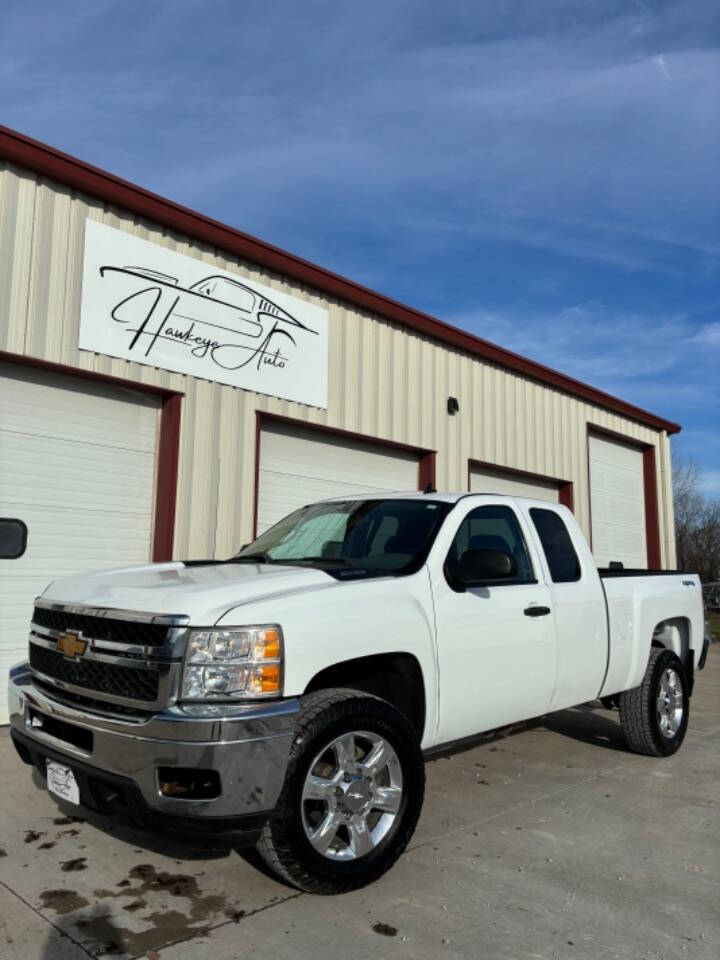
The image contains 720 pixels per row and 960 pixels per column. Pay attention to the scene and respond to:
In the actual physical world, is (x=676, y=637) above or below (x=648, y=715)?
above

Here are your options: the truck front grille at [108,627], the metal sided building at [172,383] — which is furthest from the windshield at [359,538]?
the metal sided building at [172,383]

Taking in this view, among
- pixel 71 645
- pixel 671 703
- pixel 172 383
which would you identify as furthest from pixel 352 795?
pixel 172 383

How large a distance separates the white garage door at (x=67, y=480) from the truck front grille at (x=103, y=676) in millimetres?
3852

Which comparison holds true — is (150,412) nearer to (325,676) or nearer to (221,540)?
(221,540)

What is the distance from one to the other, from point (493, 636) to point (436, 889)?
1.38 meters

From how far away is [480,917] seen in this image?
331cm

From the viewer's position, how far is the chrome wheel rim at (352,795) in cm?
342

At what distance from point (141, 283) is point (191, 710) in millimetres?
6139

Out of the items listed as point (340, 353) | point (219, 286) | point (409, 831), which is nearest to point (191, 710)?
point (409, 831)

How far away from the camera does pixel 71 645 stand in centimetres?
359

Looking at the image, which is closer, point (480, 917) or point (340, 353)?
point (480, 917)

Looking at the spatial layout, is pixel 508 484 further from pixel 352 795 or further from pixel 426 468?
pixel 352 795

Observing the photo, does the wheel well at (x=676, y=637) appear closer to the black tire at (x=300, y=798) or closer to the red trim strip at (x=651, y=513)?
the black tire at (x=300, y=798)

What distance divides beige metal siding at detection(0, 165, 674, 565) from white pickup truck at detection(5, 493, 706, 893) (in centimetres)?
374
